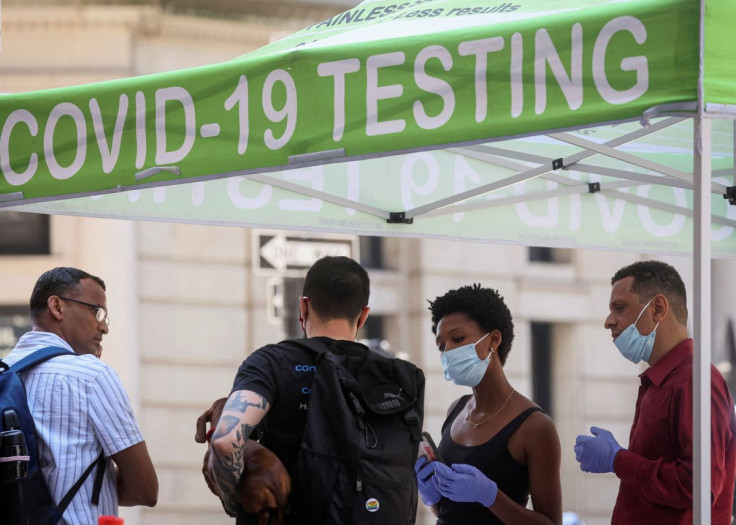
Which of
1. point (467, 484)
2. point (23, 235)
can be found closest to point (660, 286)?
point (467, 484)

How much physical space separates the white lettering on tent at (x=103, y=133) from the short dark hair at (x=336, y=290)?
0.73 meters

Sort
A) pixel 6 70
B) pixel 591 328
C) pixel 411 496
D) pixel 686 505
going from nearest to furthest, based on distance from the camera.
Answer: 1. pixel 411 496
2. pixel 686 505
3. pixel 6 70
4. pixel 591 328

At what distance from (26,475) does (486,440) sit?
1.55 m

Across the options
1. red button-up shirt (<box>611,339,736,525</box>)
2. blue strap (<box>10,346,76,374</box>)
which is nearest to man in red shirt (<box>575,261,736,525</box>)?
red button-up shirt (<box>611,339,736,525</box>)

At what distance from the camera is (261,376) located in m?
3.48

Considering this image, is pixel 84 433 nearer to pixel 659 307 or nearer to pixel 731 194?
pixel 659 307

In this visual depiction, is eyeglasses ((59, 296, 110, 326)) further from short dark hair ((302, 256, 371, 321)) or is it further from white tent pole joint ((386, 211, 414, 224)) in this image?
white tent pole joint ((386, 211, 414, 224))

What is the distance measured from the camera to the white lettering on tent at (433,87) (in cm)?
328

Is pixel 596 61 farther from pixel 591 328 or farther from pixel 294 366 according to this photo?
pixel 591 328

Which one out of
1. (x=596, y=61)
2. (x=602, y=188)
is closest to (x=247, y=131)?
(x=596, y=61)

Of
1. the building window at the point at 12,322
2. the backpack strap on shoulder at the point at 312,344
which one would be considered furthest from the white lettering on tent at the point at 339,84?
the building window at the point at 12,322

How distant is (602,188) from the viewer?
19.3 ft

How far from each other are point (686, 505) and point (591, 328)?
10621 mm

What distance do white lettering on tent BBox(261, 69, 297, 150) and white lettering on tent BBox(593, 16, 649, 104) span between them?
0.89 meters
